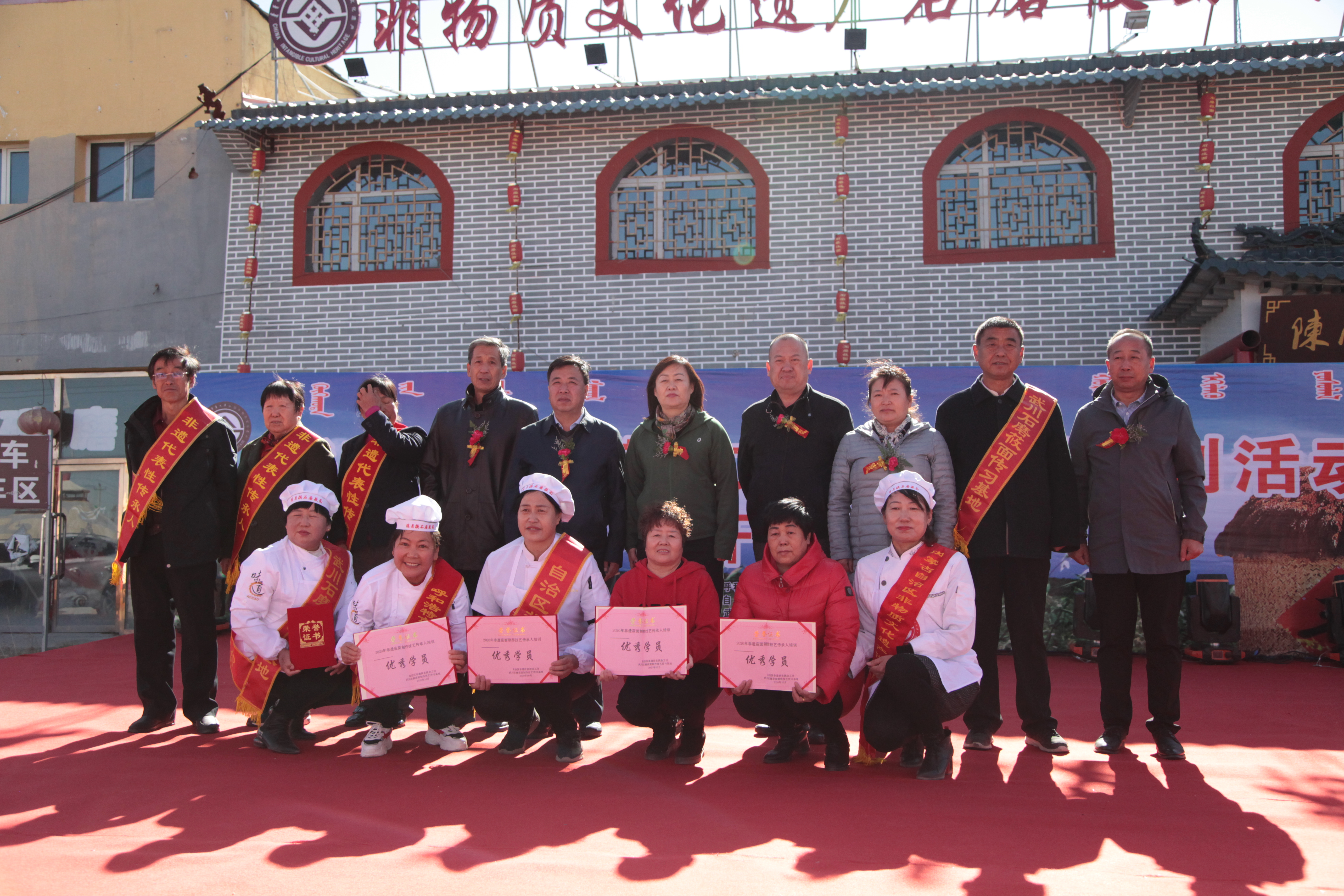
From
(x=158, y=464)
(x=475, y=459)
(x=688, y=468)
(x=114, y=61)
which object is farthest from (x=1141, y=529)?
(x=114, y=61)

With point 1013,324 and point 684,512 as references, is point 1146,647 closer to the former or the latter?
point 1013,324

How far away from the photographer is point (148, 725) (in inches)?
173

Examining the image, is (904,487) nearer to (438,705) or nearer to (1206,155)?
(438,705)

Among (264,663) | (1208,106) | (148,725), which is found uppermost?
(1208,106)

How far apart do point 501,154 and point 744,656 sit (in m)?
6.63

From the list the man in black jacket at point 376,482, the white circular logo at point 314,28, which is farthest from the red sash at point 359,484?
the white circular logo at point 314,28

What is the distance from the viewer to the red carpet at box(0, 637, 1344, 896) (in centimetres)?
257

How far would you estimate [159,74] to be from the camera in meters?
10.5

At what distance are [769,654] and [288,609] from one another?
1951 mm

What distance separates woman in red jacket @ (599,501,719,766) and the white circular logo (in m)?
7.14

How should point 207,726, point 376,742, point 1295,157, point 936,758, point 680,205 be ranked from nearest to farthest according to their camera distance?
point 936,758 → point 376,742 → point 207,726 → point 1295,157 → point 680,205

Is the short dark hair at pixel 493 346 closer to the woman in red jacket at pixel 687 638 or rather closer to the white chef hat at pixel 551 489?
the white chef hat at pixel 551 489

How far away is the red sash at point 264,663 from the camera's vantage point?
4.06 meters

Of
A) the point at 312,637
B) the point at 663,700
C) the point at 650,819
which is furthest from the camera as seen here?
the point at 312,637
